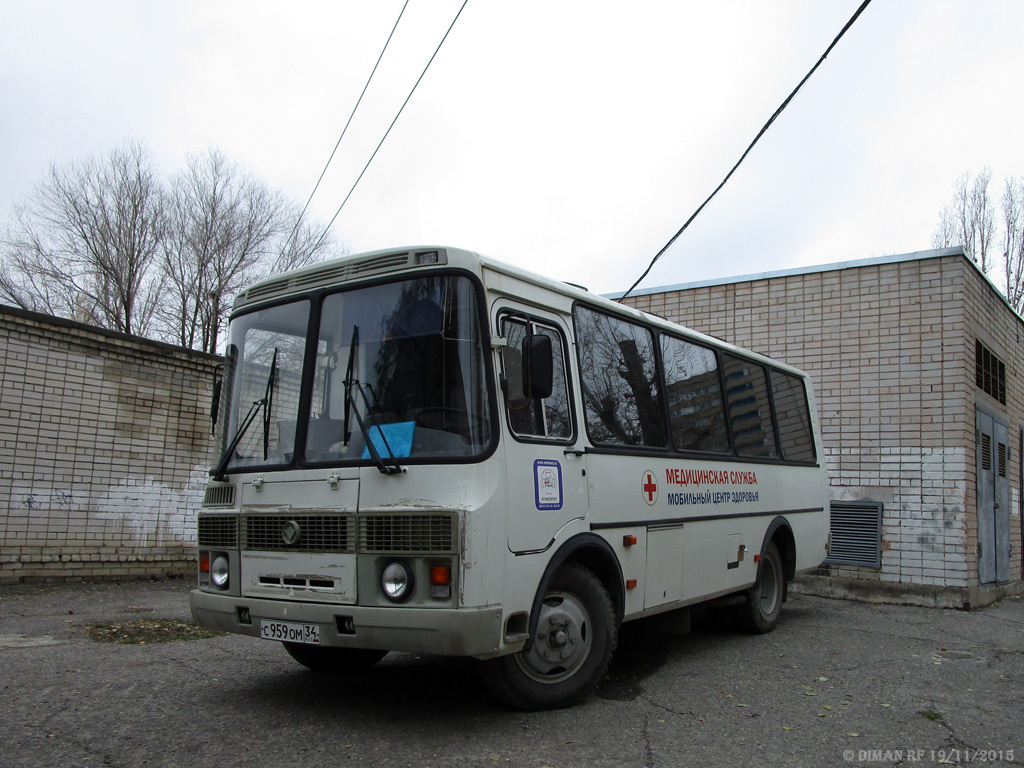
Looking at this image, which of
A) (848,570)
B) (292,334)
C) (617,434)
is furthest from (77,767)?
(848,570)

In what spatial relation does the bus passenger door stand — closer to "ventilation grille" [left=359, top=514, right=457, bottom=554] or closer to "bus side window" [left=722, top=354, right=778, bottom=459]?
"ventilation grille" [left=359, top=514, right=457, bottom=554]

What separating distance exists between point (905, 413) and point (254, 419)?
8.87 metres

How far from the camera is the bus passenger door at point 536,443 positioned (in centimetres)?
466

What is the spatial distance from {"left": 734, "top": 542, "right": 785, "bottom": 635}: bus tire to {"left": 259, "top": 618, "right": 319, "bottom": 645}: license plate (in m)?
4.68

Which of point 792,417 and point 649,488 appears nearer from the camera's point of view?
point 649,488

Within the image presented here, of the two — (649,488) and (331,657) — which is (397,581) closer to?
(331,657)

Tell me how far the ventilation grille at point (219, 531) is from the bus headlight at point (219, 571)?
0.26ft

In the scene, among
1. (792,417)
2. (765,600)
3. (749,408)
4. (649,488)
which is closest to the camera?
(649,488)

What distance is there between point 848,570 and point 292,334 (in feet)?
28.6

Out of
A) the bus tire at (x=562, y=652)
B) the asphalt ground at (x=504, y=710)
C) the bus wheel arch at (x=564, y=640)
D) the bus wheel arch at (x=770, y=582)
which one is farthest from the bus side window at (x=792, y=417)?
the bus tire at (x=562, y=652)

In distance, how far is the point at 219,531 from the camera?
17.0 feet

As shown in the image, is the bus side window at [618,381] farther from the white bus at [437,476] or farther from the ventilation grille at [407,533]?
the ventilation grille at [407,533]

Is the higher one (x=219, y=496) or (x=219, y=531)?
(x=219, y=496)

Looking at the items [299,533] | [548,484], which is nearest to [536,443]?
[548,484]
